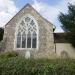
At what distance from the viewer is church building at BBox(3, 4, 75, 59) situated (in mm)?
34469

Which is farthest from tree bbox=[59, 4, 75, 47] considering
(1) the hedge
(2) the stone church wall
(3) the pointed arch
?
(1) the hedge

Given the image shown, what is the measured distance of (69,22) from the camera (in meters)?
34.4

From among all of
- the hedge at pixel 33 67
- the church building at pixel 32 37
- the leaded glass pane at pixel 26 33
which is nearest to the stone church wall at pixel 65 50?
the church building at pixel 32 37

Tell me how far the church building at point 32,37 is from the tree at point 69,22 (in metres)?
1.52

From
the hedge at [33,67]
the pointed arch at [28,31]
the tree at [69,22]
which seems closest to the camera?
the hedge at [33,67]

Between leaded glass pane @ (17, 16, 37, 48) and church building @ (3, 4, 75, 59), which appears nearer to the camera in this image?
church building @ (3, 4, 75, 59)

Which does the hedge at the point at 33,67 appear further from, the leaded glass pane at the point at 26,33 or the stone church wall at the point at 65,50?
the stone church wall at the point at 65,50

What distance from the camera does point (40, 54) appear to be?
34125 millimetres

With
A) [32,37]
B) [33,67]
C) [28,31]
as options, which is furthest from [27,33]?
[33,67]

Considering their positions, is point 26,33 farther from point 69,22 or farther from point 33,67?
point 33,67

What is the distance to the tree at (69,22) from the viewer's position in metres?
33.8

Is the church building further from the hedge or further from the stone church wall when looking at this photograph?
the hedge

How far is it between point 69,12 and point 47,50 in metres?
6.67

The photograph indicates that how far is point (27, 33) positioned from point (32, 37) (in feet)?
3.14
